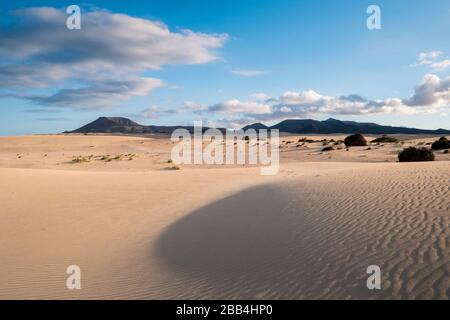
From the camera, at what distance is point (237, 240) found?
6.71m

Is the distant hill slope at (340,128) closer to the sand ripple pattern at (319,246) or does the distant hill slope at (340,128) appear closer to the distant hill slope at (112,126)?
the distant hill slope at (112,126)

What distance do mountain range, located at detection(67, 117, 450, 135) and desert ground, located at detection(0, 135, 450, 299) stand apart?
113235 millimetres

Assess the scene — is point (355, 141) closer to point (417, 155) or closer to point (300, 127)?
point (417, 155)

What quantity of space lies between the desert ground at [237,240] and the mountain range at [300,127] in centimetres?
11323

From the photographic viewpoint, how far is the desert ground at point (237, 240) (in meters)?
4.55

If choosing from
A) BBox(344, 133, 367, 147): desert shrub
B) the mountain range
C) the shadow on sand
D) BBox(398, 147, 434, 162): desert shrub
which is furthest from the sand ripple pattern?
the mountain range

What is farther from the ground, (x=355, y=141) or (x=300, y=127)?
(x=300, y=127)

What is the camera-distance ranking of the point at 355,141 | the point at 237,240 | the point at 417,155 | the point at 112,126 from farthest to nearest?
1. the point at 112,126
2. the point at 355,141
3. the point at 417,155
4. the point at 237,240

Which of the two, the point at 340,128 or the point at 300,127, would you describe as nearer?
the point at 340,128

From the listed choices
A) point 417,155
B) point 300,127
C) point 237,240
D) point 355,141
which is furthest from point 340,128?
point 237,240

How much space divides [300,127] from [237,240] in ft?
472

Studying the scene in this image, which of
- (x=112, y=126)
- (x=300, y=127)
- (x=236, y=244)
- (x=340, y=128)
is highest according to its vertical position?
(x=112, y=126)
